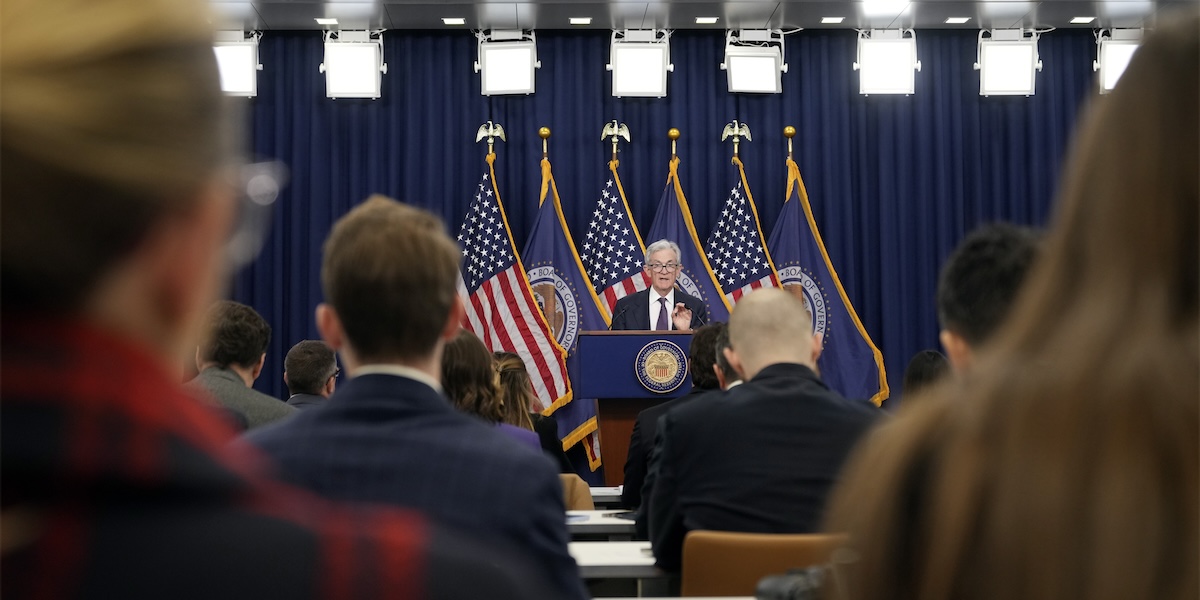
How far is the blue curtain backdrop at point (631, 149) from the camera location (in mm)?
9320

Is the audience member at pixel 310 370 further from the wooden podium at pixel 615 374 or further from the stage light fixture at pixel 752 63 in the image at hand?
the stage light fixture at pixel 752 63

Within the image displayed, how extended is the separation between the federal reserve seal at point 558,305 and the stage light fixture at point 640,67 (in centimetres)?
171

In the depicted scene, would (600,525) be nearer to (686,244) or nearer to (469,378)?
(469,378)

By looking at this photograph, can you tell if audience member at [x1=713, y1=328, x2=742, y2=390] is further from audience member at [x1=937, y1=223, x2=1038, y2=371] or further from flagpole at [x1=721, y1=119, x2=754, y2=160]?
flagpole at [x1=721, y1=119, x2=754, y2=160]

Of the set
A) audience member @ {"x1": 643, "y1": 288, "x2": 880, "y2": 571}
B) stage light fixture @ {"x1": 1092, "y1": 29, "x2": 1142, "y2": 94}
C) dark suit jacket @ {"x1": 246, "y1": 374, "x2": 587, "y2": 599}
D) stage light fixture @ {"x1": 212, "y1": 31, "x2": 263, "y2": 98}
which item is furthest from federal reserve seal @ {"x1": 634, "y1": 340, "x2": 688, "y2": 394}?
stage light fixture @ {"x1": 1092, "y1": 29, "x2": 1142, "y2": 94}

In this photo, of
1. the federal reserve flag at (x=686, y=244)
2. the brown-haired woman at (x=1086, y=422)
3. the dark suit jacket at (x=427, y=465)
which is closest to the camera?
the brown-haired woman at (x=1086, y=422)

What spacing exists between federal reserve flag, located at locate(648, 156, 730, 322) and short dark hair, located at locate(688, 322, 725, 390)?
3.51m

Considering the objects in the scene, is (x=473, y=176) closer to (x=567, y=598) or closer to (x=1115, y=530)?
(x=567, y=598)

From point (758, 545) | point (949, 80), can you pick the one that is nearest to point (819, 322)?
point (949, 80)

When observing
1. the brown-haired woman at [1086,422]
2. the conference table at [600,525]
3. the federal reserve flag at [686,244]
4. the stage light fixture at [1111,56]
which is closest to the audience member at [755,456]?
the conference table at [600,525]

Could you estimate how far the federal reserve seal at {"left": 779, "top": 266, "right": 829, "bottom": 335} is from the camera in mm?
8359

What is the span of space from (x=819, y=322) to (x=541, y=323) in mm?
2092

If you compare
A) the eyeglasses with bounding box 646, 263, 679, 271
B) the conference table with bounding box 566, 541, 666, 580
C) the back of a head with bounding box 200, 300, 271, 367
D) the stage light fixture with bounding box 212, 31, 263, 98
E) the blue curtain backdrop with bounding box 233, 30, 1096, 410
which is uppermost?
the stage light fixture with bounding box 212, 31, 263, 98

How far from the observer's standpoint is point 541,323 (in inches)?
316
